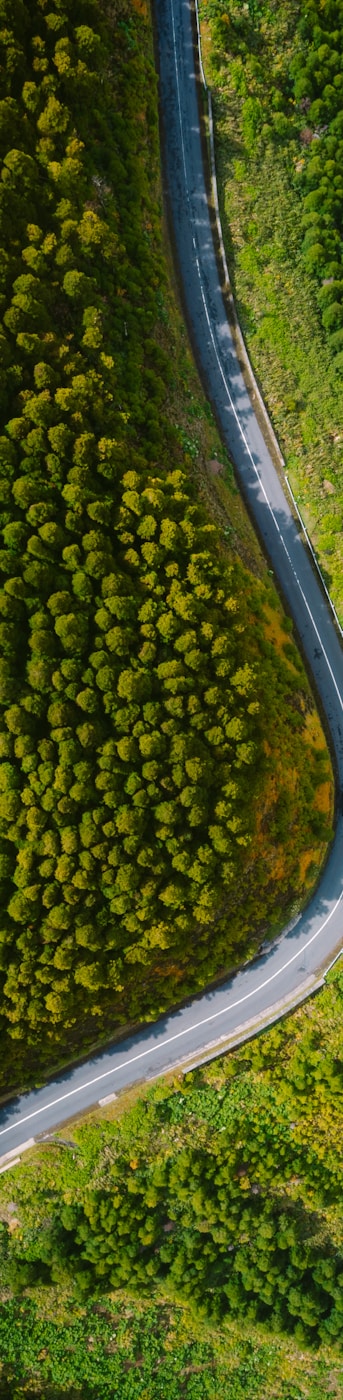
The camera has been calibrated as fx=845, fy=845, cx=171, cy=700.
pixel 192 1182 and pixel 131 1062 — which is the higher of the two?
pixel 131 1062

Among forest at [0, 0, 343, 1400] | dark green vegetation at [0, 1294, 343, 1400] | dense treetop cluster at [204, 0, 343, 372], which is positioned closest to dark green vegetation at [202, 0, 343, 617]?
dense treetop cluster at [204, 0, 343, 372]

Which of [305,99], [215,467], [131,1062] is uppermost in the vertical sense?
[305,99]

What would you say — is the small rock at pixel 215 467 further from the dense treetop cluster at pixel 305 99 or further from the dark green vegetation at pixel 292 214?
the dense treetop cluster at pixel 305 99

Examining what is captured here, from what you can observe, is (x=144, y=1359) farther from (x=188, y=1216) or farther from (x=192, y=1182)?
(x=192, y=1182)

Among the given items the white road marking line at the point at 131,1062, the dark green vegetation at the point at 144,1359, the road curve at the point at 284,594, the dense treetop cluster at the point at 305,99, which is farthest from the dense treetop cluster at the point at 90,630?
the dark green vegetation at the point at 144,1359

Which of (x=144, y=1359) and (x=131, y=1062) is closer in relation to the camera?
(x=131, y=1062)

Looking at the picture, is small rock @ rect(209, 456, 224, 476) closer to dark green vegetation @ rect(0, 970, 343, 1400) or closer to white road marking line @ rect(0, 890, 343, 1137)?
white road marking line @ rect(0, 890, 343, 1137)

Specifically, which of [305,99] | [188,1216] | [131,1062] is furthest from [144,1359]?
[305,99]
